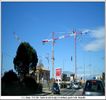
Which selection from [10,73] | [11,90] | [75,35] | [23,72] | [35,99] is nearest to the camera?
[35,99]

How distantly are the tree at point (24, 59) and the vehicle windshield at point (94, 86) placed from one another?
19.2 meters

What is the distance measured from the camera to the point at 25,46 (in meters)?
41.3

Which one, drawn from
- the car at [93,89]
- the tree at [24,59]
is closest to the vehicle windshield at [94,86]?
the car at [93,89]

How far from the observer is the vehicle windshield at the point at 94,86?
20.7m

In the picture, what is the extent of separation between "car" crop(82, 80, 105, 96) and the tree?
19216 millimetres

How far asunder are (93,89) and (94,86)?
0.33 meters

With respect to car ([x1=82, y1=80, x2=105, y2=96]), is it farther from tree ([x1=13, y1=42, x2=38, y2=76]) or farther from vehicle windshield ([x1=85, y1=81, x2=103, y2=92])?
tree ([x1=13, y1=42, x2=38, y2=76])

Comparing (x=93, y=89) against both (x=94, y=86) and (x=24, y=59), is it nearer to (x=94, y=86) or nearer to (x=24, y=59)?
(x=94, y=86)

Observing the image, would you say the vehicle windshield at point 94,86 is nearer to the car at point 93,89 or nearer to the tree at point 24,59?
the car at point 93,89

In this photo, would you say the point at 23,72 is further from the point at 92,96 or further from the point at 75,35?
the point at 75,35

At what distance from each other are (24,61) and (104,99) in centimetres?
2205

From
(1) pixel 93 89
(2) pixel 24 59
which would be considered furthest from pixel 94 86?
(2) pixel 24 59

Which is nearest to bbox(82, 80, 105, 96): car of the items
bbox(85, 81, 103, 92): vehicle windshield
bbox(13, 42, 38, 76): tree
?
bbox(85, 81, 103, 92): vehicle windshield

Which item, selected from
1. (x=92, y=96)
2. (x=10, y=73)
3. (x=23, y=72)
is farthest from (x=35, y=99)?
(x=23, y=72)
